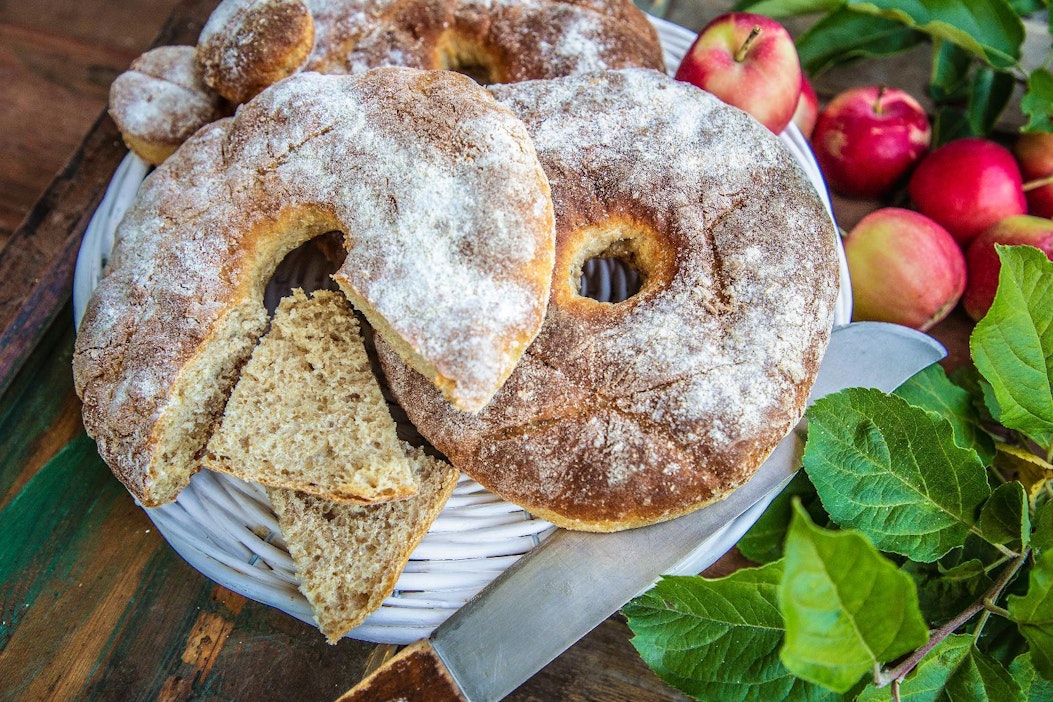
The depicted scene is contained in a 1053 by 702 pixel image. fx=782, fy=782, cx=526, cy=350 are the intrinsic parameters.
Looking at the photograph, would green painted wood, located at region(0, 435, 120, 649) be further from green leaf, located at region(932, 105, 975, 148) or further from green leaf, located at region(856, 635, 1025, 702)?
green leaf, located at region(932, 105, 975, 148)

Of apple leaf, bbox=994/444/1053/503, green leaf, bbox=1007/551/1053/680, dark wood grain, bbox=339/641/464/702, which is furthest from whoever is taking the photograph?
apple leaf, bbox=994/444/1053/503

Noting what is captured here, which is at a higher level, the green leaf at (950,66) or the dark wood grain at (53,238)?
the green leaf at (950,66)

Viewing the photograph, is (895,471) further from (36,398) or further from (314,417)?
(36,398)

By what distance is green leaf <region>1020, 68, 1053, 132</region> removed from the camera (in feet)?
6.02

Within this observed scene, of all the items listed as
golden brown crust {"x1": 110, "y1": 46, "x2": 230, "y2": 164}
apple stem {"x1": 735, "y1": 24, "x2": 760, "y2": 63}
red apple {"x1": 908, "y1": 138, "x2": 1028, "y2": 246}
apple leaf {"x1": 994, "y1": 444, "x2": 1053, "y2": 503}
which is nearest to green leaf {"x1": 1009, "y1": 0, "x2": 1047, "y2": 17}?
red apple {"x1": 908, "y1": 138, "x2": 1028, "y2": 246}

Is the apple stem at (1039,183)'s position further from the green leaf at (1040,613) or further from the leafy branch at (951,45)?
the green leaf at (1040,613)

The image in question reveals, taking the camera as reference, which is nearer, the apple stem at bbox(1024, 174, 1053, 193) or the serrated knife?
the serrated knife

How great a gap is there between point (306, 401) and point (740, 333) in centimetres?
80

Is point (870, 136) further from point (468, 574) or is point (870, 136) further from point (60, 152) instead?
point (60, 152)

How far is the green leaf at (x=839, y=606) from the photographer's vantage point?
2.72 ft

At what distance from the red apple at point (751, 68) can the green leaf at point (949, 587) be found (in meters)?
1.01

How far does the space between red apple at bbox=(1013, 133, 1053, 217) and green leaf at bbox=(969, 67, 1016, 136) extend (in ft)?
0.32

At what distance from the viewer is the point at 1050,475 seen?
1.50 m

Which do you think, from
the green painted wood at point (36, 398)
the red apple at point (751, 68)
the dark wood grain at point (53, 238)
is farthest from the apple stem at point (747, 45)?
the green painted wood at point (36, 398)
